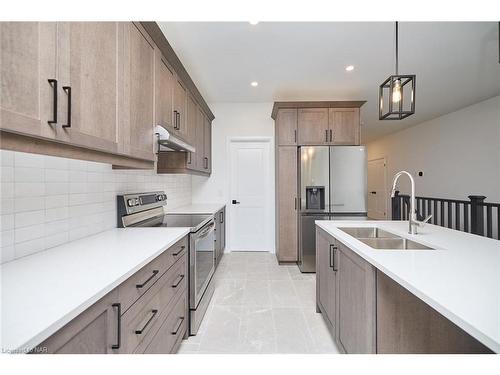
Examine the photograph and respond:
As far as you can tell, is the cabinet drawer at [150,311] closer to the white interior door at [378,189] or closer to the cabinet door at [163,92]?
the cabinet door at [163,92]

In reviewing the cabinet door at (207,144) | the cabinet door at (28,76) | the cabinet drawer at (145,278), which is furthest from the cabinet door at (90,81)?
the cabinet door at (207,144)

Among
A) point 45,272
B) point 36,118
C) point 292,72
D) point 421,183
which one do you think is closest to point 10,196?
point 45,272

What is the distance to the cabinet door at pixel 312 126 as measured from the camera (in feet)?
11.3

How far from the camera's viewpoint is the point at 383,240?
1662 mm

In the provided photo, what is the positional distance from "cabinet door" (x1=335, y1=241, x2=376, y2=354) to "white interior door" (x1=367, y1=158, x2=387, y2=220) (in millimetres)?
6105

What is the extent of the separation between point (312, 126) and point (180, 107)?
2.01 metres

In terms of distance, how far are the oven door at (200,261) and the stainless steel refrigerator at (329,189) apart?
154 centimetres

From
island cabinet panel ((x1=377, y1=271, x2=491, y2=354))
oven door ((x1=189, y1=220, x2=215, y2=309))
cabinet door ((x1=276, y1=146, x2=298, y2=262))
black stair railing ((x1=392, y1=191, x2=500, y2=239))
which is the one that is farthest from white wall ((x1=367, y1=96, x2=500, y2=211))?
oven door ((x1=189, y1=220, x2=215, y2=309))

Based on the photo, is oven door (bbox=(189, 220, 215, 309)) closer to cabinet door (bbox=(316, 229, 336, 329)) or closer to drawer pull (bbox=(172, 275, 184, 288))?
drawer pull (bbox=(172, 275, 184, 288))

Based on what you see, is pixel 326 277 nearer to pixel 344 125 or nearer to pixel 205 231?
pixel 205 231

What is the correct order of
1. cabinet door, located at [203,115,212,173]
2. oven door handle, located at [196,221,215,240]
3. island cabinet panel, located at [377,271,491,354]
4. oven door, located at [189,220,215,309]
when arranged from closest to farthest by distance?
1. island cabinet panel, located at [377,271,491,354]
2. oven door, located at [189,220,215,309]
3. oven door handle, located at [196,221,215,240]
4. cabinet door, located at [203,115,212,173]

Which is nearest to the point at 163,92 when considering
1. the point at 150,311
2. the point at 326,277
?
the point at 150,311

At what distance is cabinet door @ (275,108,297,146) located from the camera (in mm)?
A: 3480

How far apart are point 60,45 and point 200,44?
1837 millimetres
